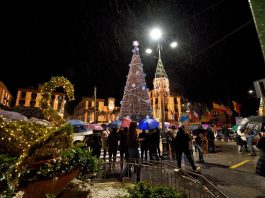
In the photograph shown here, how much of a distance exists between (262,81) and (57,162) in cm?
608

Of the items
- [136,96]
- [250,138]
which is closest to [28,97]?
[136,96]

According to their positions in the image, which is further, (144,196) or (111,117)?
(111,117)

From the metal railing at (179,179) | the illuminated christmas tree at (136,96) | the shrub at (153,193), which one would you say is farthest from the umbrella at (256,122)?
the illuminated christmas tree at (136,96)

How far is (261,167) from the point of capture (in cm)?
652

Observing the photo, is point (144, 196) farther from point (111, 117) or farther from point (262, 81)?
point (111, 117)

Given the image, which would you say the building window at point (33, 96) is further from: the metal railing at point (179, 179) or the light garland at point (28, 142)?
the light garland at point (28, 142)

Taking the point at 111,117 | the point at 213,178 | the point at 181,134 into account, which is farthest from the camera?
the point at 111,117

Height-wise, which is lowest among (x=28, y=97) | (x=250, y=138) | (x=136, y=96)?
(x=250, y=138)

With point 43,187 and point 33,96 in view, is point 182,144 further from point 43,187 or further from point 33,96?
point 33,96

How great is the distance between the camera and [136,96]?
2200 centimetres

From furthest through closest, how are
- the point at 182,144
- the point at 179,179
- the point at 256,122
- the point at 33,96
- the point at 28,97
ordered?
the point at 33,96, the point at 28,97, the point at 256,122, the point at 182,144, the point at 179,179

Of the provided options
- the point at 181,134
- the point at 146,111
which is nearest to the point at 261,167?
the point at 181,134

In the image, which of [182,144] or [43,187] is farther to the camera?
[182,144]

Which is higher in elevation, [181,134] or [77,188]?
[181,134]
